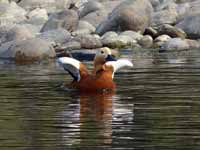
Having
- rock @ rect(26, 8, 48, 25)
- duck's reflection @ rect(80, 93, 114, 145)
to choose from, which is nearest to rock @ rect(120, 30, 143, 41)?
rock @ rect(26, 8, 48, 25)

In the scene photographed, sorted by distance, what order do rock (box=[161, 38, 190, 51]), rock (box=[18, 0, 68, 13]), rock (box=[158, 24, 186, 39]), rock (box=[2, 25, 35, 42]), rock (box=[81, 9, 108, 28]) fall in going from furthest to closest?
rock (box=[18, 0, 68, 13]) < rock (box=[81, 9, 108, 28]) < rock (box=[158, 24, 186, 39]) < rock (box=[2, 25, 35, 42]) < rock (box=[161, 38, 190, 51])

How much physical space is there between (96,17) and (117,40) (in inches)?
258

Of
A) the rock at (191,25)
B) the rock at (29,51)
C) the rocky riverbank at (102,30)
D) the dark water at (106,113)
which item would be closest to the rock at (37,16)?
the rocky riverbank at (102,30)

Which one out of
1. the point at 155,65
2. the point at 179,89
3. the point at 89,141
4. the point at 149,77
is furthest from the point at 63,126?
the point at 155,65

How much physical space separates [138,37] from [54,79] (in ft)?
40.6

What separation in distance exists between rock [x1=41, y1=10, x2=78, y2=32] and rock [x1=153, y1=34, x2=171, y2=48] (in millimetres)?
4312

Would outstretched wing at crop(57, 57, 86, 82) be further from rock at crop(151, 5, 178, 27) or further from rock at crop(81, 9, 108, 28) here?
rock at crop(81, 9, 108, 28)

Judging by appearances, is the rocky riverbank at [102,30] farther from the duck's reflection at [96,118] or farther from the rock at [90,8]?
the duck's reflection at [96,118]

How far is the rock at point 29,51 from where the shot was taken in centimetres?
2520

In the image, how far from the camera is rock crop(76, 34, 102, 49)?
2849 cm

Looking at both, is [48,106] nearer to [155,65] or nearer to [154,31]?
[155,65]

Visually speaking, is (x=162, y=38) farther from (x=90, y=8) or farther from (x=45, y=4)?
(x=45, y=4)

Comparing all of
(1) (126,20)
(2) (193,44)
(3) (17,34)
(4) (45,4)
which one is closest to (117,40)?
(2) (193,44)

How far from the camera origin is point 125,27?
32312 mm
